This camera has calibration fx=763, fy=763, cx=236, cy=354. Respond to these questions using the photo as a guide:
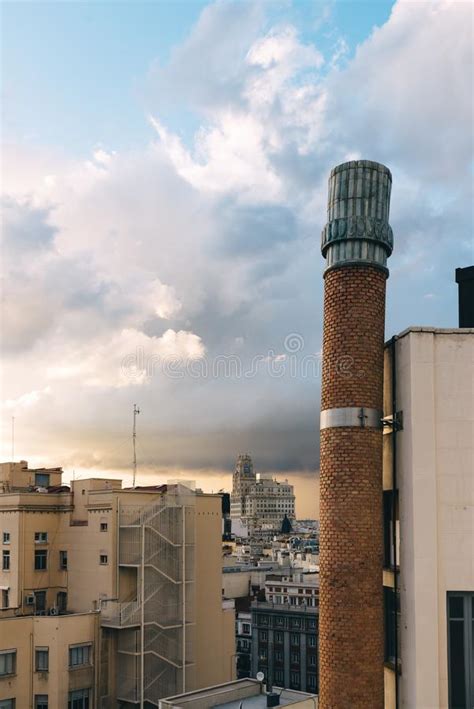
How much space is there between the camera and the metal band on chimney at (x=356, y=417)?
2189 centimetres

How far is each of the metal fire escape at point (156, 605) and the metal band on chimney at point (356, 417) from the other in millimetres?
36979

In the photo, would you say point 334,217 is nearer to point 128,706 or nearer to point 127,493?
point 127,493

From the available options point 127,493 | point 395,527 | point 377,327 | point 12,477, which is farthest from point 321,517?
point 12,477

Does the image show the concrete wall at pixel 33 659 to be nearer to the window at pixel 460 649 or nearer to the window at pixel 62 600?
the window at pixel 62 600

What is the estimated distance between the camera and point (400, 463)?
2177 centimetres

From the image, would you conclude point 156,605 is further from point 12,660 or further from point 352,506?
point 352,506

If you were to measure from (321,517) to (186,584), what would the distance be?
3902cm

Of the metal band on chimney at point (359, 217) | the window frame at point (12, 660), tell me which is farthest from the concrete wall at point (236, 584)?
the metal band on chimney at point (359, 217)

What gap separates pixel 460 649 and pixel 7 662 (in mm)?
39039

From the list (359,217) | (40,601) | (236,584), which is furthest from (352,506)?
(236,584)

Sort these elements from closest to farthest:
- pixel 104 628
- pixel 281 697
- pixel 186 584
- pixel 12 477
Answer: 1. pixel 281 697
2. pixel 104 628
3. pixel 186 584
4. pixel 12 477

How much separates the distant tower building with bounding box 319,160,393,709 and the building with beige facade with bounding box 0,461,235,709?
3555 centimetres

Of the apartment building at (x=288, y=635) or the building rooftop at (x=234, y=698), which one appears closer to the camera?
the building rooftop at (x=234, y=698)

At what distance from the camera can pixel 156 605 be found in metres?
56.4
